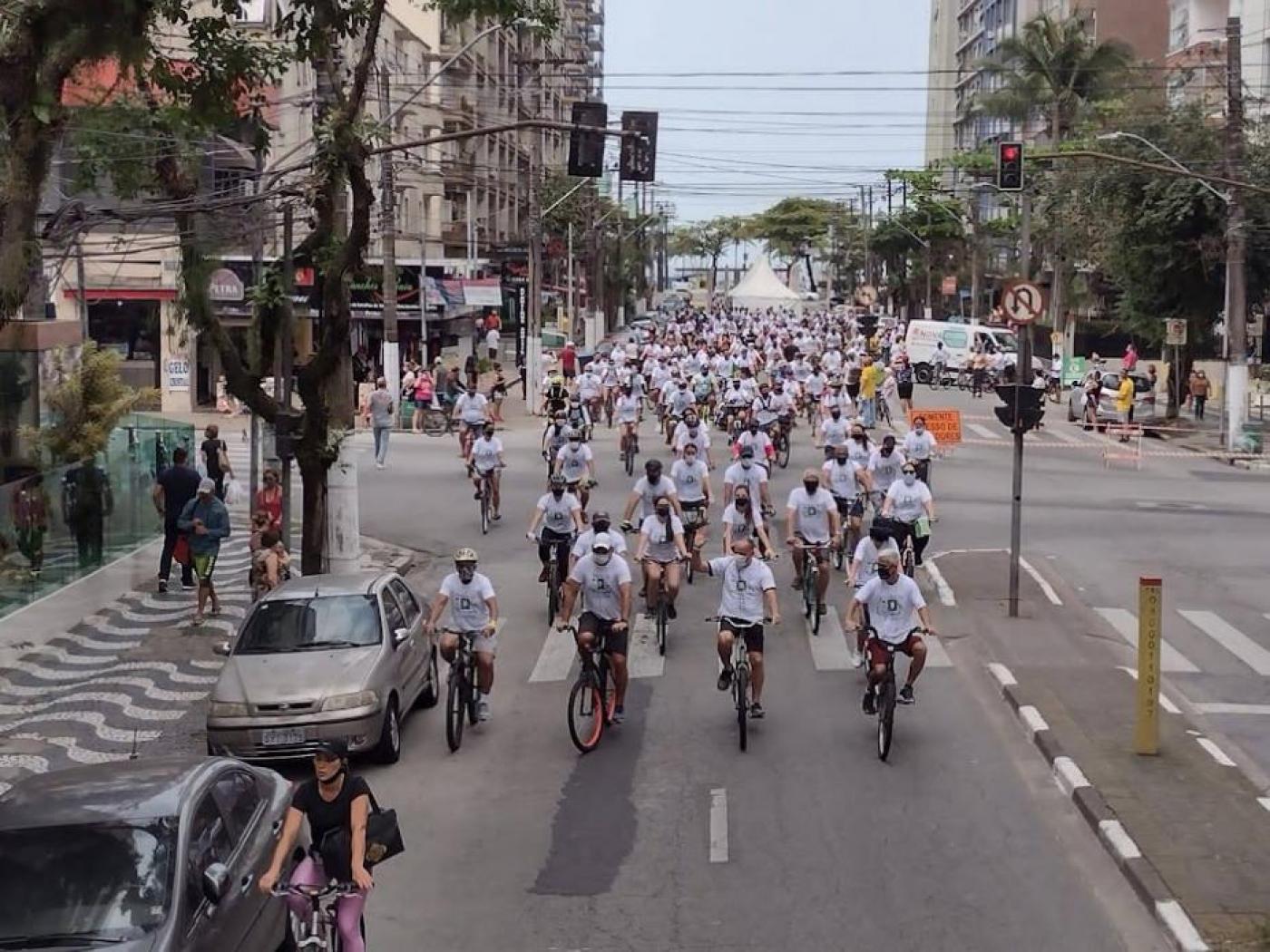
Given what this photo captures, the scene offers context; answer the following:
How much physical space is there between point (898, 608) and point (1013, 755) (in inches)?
55.8

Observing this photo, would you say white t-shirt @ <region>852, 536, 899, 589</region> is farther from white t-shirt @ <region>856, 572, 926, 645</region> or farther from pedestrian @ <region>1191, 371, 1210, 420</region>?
pedestrian @ <region>1191, 371, 1210, 420</region>

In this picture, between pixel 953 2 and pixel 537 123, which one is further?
pixel 953 2

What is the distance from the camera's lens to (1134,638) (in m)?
17.5

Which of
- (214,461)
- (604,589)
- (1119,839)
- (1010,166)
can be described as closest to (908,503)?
(604,589)

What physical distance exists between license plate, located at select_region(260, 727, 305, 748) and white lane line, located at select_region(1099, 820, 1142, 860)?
18.8ft

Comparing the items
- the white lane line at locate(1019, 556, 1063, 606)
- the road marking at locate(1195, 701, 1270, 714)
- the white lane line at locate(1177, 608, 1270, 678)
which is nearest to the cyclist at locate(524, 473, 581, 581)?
the white lane line at locate(1019, 556, 1063, 606)

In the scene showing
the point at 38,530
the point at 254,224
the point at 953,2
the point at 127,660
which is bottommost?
the point at 127,660

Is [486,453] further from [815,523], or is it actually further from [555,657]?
[815,523]

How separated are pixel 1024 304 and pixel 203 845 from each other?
493 inches

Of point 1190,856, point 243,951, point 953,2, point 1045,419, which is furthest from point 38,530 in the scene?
point 953,2

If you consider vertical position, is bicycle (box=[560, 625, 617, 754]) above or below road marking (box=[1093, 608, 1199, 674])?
above

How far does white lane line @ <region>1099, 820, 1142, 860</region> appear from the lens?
10055 millimetres

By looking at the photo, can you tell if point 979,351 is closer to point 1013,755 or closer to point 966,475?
point 966,475

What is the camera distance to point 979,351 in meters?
56.1
